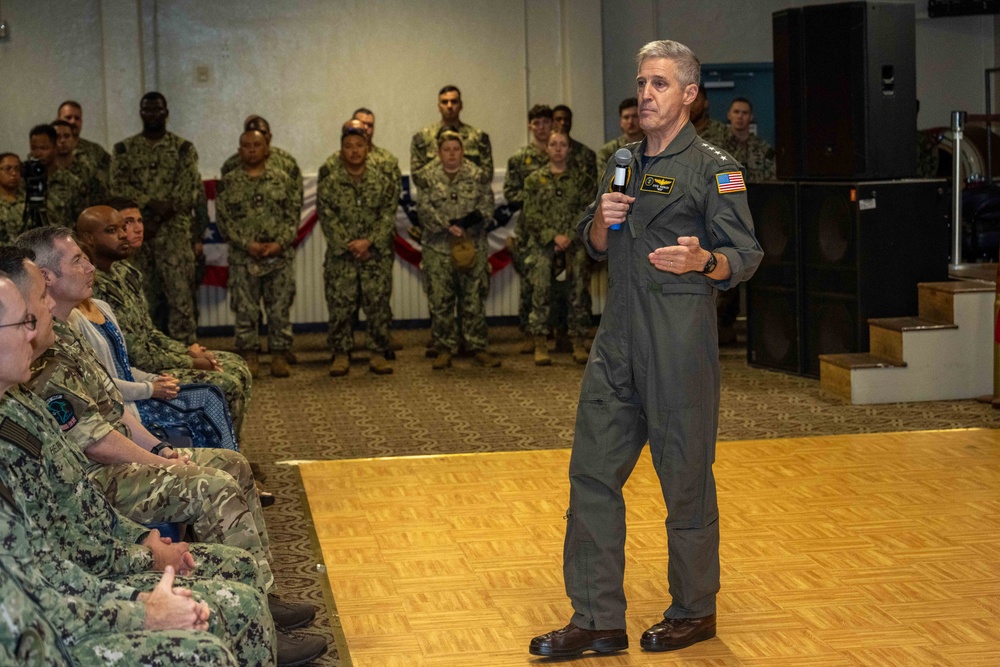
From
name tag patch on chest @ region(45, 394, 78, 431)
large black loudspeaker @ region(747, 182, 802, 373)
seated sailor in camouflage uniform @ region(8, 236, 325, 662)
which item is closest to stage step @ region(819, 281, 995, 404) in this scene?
large black loudspeaker @ region(747, 182, 802, 373)

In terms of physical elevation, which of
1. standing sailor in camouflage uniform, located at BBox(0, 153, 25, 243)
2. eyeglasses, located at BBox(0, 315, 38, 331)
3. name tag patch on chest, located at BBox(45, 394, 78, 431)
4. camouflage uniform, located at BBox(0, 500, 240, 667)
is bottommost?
camouflage uniform, located at BBox(0, 500, 240, 667)

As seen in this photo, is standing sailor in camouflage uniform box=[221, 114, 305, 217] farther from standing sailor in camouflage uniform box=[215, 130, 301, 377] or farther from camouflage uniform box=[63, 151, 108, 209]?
camouflage uniform box=[63, 151, 108, 209]

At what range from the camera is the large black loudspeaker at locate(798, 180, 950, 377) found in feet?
23.6

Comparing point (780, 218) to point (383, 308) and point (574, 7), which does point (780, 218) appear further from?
point (574, 7)

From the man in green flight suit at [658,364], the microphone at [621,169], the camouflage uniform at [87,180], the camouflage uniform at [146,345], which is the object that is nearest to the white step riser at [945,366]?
the camouflage uniform at [146,345]

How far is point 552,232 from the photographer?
856 cm

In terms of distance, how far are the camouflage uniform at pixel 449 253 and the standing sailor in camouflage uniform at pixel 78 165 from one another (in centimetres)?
219


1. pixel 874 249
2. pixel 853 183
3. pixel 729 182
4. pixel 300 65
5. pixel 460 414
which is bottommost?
pixel 460 414

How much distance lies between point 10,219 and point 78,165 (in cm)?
85

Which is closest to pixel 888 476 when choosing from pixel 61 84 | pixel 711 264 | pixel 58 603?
pixel 711 264

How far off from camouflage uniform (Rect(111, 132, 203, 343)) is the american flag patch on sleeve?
5.64m

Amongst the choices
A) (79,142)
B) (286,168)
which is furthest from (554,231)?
(79,142)

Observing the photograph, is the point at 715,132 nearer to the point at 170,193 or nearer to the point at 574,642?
the point at 170,193

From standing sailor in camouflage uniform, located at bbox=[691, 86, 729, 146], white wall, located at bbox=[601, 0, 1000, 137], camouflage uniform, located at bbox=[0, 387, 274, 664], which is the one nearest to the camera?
camouflage uniform, located at bbox=[0, 387, 274, 664]
